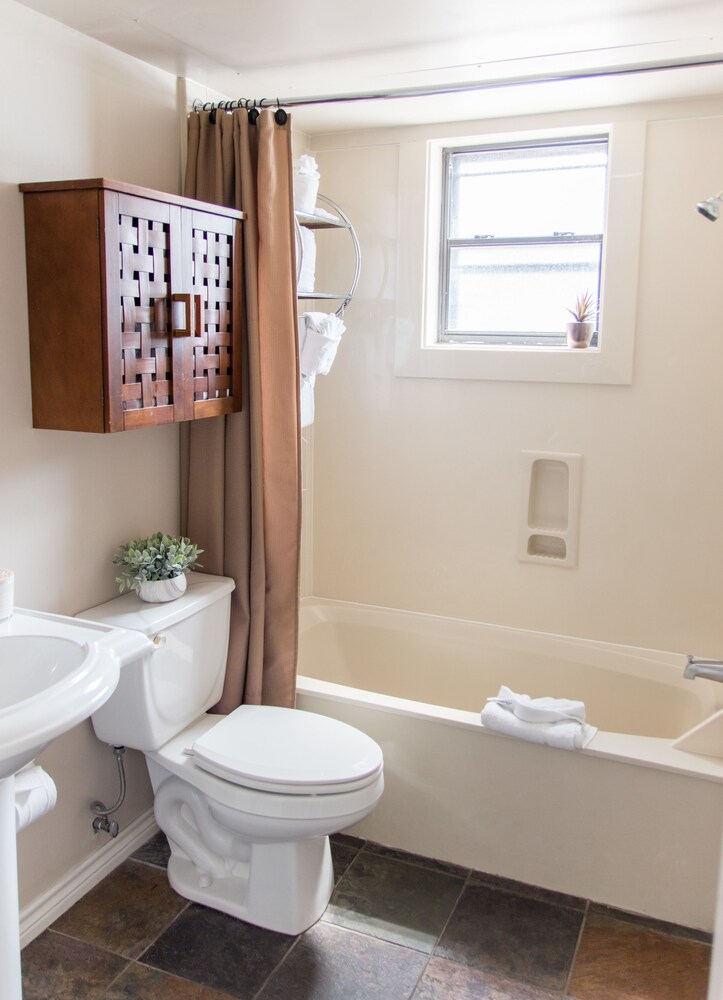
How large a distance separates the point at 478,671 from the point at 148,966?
1.48m

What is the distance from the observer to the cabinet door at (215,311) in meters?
2.19

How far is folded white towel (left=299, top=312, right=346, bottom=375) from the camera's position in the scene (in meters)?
2.60

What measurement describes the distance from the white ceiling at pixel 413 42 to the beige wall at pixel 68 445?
3.5 inches

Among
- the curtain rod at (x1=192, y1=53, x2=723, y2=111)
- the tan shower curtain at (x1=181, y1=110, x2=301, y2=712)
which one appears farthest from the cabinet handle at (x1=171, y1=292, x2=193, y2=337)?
the curtain rod at (x1=192, y1=53, x2=723, y2=111)

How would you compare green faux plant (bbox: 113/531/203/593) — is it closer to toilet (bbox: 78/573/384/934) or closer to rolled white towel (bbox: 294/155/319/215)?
toilet (bbox: 78/573/384/934)

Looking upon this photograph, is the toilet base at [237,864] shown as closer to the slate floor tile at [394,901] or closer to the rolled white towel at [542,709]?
the slate floor tile at [394,901]

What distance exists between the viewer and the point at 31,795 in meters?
1.83

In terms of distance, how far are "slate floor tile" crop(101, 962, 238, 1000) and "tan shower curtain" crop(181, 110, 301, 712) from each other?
72 centimetres

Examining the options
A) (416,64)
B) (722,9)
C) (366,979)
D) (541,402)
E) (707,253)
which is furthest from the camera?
(541,402)

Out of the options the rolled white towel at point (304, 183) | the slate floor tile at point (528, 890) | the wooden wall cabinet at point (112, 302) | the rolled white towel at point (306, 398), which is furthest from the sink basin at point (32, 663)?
the rolled white towel at point (304, 183)

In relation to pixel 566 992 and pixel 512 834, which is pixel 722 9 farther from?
pixel 566 992

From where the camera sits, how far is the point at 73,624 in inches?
77.4

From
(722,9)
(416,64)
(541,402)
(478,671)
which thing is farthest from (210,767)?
(722,9)

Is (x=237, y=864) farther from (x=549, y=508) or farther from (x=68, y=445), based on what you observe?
(x=549, y=508)
